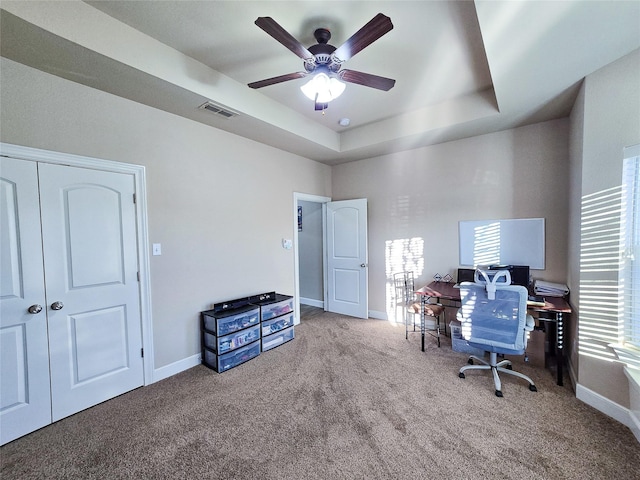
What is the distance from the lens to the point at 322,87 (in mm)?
2072

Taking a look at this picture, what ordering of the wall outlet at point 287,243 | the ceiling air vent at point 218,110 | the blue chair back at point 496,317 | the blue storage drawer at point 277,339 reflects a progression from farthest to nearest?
→ the wall outlet at point 287,243
the blue storage drawer at point 277,339
the ceiling air vent at point 218,110
the blue chair back at point 496,317

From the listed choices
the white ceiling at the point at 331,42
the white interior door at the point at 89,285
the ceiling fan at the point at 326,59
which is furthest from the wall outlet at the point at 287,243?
the ceiling fan at the point at 326,59

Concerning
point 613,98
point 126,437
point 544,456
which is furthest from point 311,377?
point 613,98

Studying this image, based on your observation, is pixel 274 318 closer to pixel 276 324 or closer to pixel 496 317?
pixel 276 324

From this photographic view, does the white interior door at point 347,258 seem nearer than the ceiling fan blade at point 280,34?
No

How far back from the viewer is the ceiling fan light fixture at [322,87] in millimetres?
2049

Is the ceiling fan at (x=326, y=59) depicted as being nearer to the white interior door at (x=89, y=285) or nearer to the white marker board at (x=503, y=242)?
the white interior door at (x=89, y=285)

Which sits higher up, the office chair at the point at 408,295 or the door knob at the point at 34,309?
the door knob at the point at 34,309

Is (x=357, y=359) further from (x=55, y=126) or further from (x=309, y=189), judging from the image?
(x=55, y=126)

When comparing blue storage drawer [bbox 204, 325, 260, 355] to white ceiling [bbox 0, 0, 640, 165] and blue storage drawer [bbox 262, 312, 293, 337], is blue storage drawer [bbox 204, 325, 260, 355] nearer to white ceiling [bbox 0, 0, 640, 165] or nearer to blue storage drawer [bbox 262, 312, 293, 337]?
blue storage drawer [bbox 262, 312, 293, 337]

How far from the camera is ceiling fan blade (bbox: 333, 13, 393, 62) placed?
1.49 meters

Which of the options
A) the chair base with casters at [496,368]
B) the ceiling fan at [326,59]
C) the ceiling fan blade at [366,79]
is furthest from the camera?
the chair base with casters at [496,368]

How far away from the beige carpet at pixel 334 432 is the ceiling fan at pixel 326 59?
258cm

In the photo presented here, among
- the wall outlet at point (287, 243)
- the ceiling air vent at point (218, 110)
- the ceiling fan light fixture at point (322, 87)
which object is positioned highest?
the ceiling air vent at point (218, 110)
